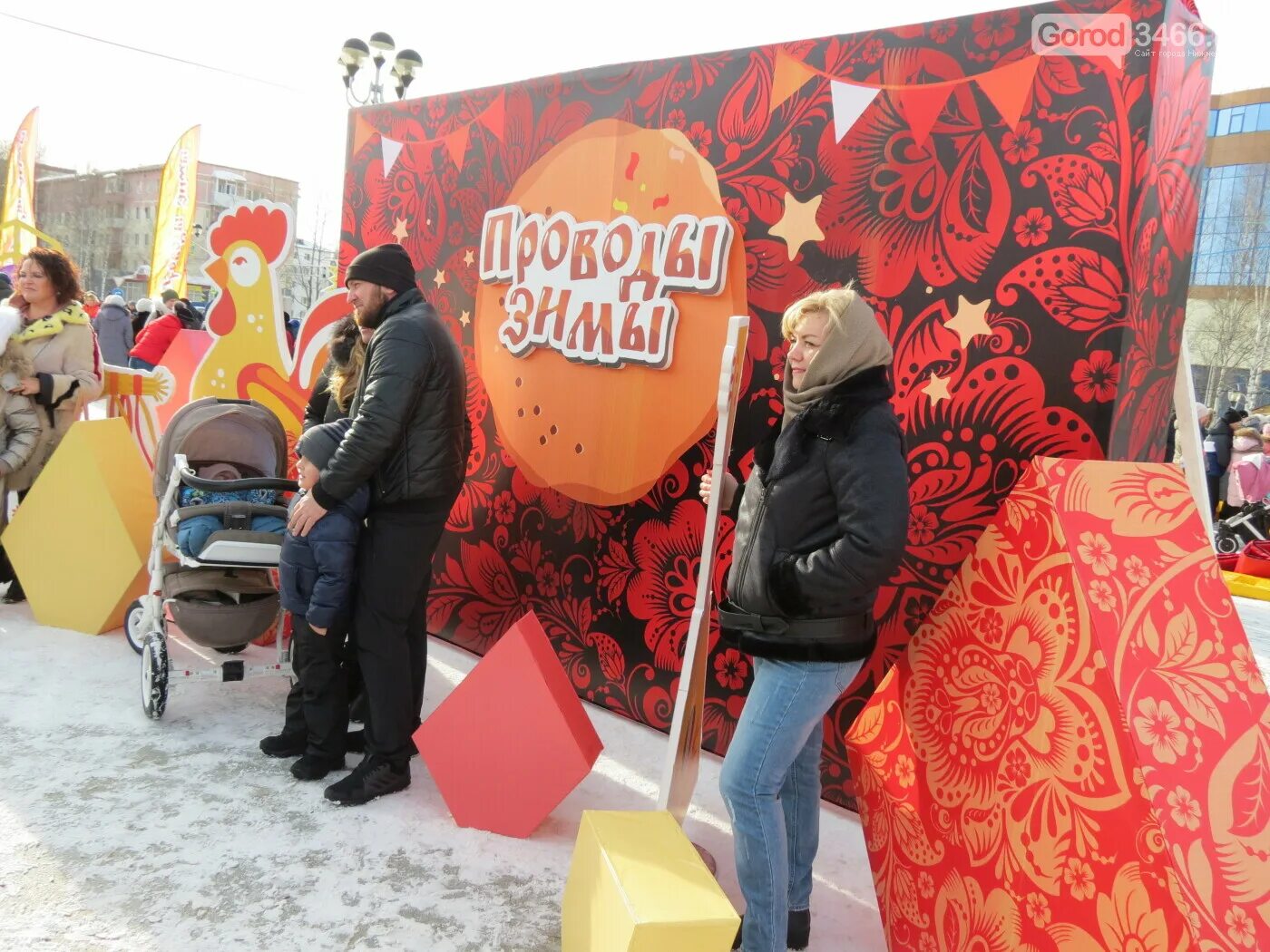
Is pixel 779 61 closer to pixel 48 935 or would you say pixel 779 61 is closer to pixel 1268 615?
pixel 48 935

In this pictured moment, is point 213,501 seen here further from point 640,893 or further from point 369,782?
point 640,893

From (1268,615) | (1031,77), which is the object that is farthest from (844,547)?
(1268,615)

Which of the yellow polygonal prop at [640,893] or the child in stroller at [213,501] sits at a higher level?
the child in stroller at [213,501]

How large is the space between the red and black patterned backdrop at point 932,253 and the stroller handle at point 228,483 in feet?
3.89

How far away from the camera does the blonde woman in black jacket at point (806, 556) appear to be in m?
2.12

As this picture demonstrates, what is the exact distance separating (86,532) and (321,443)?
6.89 ft

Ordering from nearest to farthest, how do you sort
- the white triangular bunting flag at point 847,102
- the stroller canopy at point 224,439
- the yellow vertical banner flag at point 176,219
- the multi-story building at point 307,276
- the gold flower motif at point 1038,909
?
the gold flower motif at point 1038,909, the white triangular bunting flag at point 847,102, the stroller canopy at point 224,439, the yellow vertical banner flag at point 176,219, the multi-story building at point 307,276

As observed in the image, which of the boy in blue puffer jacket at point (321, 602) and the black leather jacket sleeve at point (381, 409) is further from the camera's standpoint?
the boy in blue puffer jacket at point (321, 602)

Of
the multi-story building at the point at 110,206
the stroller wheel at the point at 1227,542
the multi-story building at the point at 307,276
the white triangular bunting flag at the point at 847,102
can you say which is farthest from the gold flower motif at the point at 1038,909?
the multi-story building at the point at 110,206

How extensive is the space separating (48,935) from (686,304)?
9.45 ft

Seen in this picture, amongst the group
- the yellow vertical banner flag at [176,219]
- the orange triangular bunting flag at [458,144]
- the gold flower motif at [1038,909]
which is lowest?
the gold flower motif at [1038,909]

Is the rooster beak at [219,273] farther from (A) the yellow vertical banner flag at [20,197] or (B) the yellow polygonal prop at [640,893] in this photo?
(A) the yellow vertical banner flag at [20,197]

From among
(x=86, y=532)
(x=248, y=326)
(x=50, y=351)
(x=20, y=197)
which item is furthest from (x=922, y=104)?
(x=20, y=197)

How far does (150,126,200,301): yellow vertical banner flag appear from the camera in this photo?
14883 mm
